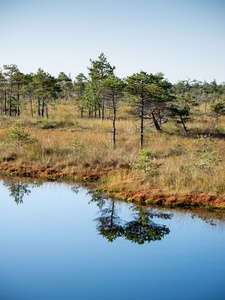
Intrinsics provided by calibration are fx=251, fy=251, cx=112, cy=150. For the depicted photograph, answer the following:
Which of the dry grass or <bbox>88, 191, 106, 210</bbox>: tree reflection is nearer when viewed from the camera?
<bbox>88, 191, 106, 210</bbox>: tree reflection

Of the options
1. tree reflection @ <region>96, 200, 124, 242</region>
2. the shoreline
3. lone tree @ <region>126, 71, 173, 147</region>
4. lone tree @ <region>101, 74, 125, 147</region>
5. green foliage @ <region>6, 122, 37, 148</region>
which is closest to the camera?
tree reflection @ <region>96, 200, 124, 242</region>

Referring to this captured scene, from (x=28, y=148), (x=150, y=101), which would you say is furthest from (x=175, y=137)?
(x=28, y=148)

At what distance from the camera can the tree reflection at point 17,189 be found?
903 cm

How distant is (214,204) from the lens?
8281mm

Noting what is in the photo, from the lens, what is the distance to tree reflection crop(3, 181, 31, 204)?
9029mm

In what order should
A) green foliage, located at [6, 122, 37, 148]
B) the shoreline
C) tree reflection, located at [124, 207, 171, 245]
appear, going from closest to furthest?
tree reflection, located at [124, 207, 171, 245] < the shoreline < green foliage, located at [6, 122, 37, 148]

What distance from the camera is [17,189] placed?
32.8 feet

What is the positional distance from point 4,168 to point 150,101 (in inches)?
394

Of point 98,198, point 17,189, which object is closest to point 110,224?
point 98,198

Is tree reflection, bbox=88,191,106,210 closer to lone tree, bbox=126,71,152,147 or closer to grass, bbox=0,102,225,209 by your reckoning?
grass, bbox=0,102,225,209

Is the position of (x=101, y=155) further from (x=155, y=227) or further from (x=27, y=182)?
(x=155, y=227)

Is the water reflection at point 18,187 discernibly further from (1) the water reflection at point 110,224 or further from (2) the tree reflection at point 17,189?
(1) the water reflection at point 110,224

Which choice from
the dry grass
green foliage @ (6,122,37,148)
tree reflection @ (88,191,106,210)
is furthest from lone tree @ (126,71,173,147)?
tree reflection @ (88,191,106,210)

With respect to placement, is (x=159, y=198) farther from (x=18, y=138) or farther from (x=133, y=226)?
(x=18, y=138)
